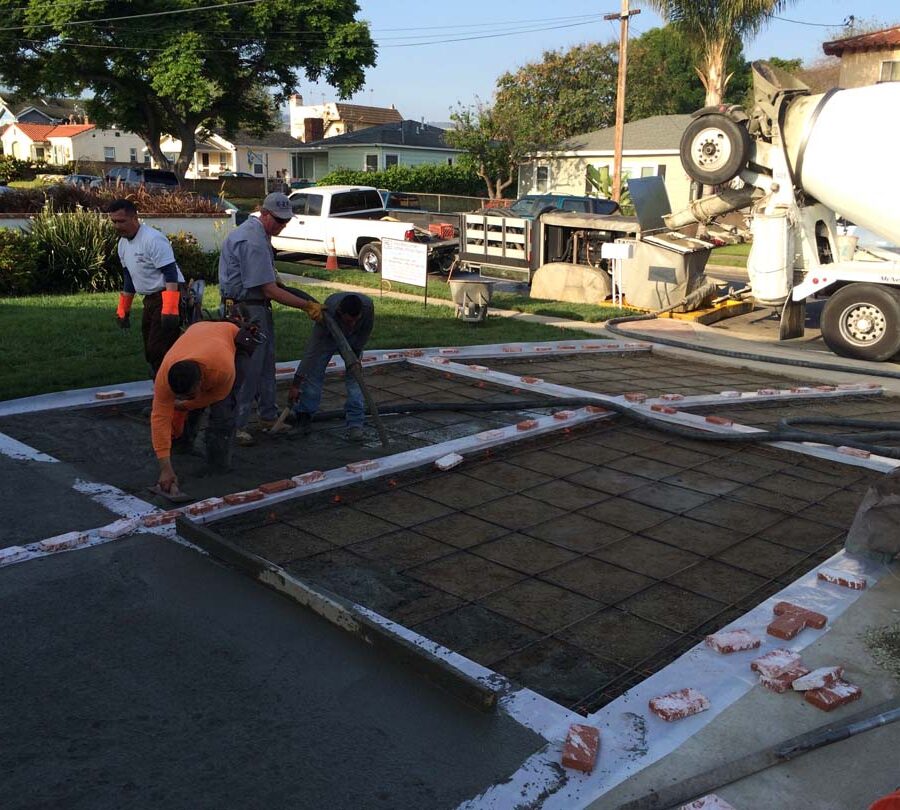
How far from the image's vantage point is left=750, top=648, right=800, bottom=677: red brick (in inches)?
142

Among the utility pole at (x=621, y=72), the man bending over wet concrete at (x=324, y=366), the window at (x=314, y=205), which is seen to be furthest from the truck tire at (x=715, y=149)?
the utility pole at (x=621, y=72)

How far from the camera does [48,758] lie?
121 inches

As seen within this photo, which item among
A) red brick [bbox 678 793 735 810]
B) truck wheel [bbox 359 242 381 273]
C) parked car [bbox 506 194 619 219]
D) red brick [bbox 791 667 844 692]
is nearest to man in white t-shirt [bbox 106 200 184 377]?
red brick [bbox 791 667 844 692]

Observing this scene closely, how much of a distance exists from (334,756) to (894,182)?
845 cm

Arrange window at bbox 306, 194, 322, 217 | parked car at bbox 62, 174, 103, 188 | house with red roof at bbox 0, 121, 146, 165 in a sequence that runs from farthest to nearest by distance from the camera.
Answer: house with red roof at bbox 0, 121, 146, 165 < window at bbox 306, 194, 322, 217 < parked car at bbox 62, 174, 103, 188

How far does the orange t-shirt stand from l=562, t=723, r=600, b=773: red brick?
289cm

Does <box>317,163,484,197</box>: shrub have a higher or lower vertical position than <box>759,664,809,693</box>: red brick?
higher

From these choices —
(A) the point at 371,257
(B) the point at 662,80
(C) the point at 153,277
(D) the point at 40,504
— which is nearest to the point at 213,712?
(D) the point at 40,504

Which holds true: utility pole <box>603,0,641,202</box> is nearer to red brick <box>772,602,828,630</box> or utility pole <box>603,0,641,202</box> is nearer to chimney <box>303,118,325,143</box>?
red brick <box>772,602,828,630</box>

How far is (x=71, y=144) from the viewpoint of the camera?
64438mm

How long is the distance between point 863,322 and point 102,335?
9.12m

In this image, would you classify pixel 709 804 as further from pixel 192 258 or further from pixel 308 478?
pixel 192 258

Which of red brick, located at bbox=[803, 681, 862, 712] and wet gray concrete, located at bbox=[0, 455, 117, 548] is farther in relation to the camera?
wet gray concrete, located at bbox=[0, 455, 117, 548]

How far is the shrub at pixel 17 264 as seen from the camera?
41.3 ft
